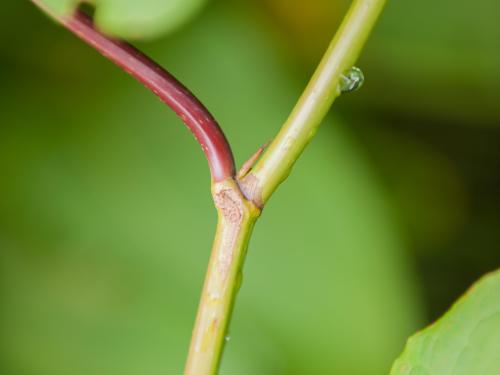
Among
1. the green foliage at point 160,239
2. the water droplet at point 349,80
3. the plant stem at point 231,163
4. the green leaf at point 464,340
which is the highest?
the water droplet at point 349,80

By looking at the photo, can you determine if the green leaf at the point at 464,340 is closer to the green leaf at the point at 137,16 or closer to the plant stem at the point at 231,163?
the plant stem at the point at 231,163

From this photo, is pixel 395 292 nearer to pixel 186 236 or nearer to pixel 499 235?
pixel 186 236

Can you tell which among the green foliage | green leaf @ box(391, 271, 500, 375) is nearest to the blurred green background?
the green foliage

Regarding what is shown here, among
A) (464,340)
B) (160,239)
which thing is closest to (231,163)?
(464,340)

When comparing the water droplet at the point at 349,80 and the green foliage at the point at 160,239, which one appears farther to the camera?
the green foliage at the point at 160,239

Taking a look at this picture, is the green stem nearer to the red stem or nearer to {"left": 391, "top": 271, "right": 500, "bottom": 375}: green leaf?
the red stem

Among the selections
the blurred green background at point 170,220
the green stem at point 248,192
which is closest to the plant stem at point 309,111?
the green stem at point 248,192
